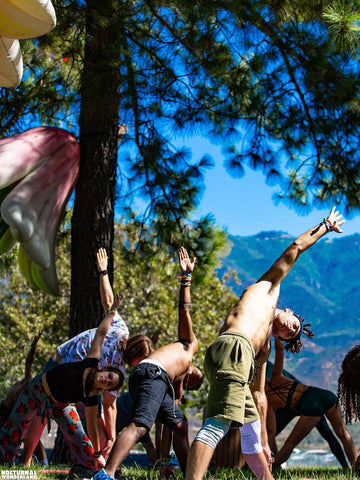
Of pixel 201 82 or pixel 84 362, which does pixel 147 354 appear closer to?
pixel 84 362

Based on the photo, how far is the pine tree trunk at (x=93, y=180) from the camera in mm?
5785

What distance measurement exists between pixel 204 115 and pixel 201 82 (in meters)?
0.45

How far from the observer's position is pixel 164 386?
4004 millimetres

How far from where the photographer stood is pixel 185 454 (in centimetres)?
416

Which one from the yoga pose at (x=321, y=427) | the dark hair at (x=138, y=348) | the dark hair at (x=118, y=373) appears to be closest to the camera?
the dark hair at (x=118, y=373)

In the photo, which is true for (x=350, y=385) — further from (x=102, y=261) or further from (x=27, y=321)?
(x=27, y=321)

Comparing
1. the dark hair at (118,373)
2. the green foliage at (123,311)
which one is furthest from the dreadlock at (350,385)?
the green foliage at (123,311)

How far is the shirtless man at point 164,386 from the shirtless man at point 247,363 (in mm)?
581

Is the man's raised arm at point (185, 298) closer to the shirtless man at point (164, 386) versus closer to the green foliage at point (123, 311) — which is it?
the shirtless man at point (164, 386)

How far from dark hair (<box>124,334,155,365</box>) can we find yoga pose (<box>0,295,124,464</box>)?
0.76 ft

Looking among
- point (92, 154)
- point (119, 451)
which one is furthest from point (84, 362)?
point (92, 154)

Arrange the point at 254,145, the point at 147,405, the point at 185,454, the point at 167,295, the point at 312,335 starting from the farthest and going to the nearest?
1. the point at 167,295
2. the point at 254,145
3. the point at 312,335
4. the point at 185,454
5. the point at 147,405

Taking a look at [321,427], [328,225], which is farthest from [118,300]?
[321,427]

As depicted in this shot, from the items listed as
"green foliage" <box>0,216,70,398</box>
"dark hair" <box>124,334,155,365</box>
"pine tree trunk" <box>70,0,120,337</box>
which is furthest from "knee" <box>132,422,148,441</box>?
"green foliage" <box>0,216,70,398</box>
